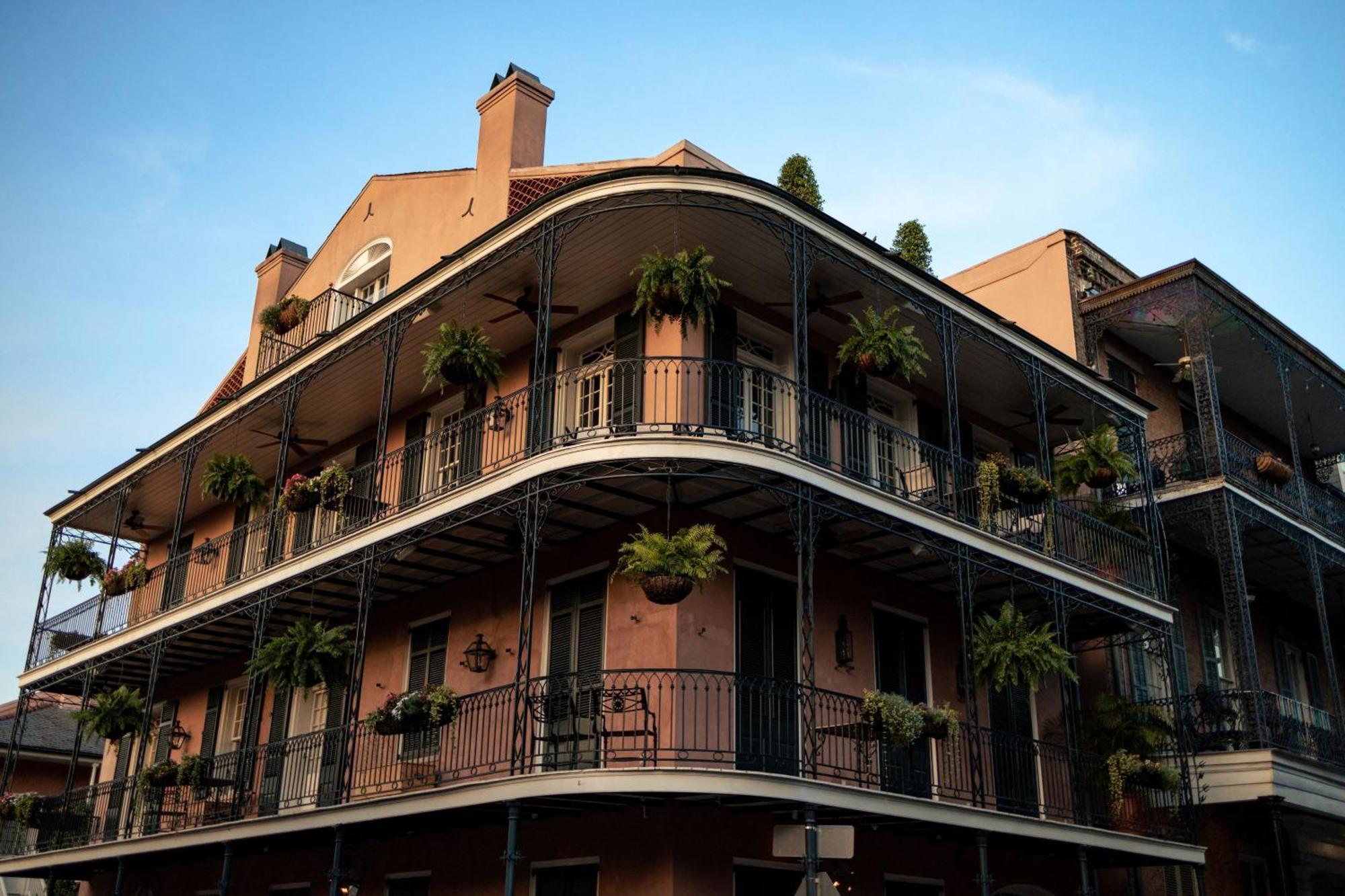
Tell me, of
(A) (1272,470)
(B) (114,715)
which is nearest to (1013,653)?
(A) (1272,470)

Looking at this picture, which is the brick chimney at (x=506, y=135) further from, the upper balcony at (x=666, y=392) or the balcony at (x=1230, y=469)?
the balcony at (x=1230, y=469)

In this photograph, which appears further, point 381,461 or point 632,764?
point 381,461

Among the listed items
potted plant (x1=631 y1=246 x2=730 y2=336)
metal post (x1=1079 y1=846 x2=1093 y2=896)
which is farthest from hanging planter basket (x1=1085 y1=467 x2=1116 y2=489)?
potted plant (x1=631 y1=246 x2=730 y2=336)

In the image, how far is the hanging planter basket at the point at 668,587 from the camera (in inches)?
457

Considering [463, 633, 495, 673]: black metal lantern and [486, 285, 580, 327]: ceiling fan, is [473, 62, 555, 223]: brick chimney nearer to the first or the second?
[486, 285, 580, 327]: ceiling fan

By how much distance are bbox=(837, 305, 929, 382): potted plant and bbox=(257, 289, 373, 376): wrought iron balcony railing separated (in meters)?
8.55

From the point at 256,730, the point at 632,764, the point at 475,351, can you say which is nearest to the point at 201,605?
the point at 256,730

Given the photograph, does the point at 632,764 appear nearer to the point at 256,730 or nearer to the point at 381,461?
the point at 381,461

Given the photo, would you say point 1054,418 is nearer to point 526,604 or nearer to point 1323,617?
point 1323,617

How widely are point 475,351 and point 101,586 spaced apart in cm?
966

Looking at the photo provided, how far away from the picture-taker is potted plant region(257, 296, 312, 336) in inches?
774

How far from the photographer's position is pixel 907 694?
15.5 metres

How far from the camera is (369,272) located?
770 inches

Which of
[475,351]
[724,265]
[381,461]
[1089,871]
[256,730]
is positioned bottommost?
[1089,871]
